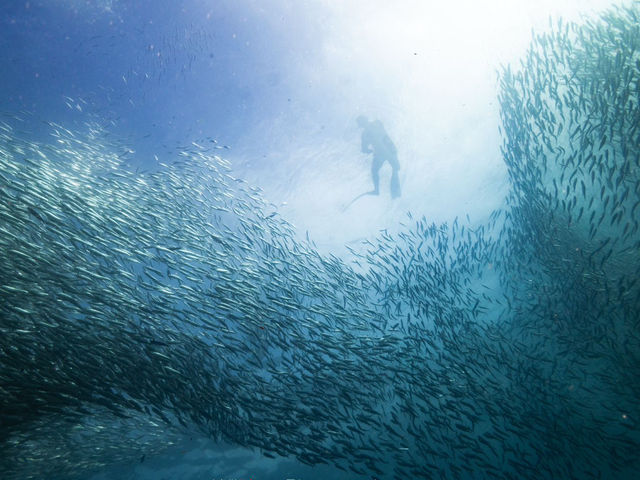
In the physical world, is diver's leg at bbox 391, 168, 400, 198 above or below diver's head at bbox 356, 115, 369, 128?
below

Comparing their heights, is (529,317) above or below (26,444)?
above

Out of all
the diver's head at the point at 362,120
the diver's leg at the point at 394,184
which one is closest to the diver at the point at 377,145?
the diver's head at the point at 362,120

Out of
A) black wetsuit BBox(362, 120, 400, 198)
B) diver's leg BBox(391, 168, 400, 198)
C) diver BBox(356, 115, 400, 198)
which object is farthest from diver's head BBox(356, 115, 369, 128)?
diver's leg BBox(391, 168, 400, 198)

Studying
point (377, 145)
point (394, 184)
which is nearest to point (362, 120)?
point (377, 145)

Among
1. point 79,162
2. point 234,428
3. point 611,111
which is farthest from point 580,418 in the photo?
point 79,162

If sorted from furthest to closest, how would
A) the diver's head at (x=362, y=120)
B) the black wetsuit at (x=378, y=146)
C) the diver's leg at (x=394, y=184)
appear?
1. the diver's leg at (x=394, y=184)
2. the black wetsuit at (x=378, y=146)
3. the diver's head at (x=362, y=120)

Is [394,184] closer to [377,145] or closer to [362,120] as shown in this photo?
[377,145]

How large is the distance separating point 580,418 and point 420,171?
1451cm

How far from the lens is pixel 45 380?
23.9ft

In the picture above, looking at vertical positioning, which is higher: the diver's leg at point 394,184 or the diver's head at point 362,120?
the diver's head at point 362,120

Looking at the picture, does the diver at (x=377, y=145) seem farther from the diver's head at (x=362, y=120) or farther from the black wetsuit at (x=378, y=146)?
the diver's head at (x=362, y=120)

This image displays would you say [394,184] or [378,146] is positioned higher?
[378,146]

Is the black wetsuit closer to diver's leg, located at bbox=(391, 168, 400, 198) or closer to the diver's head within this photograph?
the diver's head

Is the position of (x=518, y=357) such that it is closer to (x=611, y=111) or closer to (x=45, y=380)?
(x=611, y=111)
